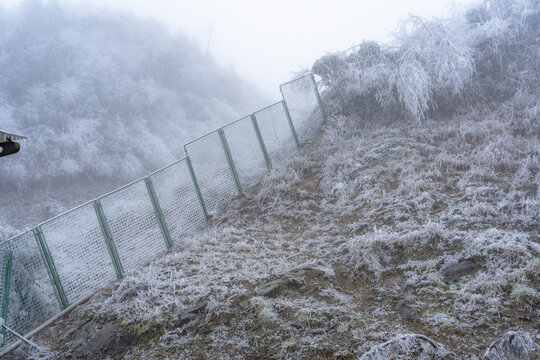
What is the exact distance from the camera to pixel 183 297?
526 centimetres

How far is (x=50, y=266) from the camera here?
21.6 feet

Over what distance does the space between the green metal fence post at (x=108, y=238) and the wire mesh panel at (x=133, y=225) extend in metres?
0.06

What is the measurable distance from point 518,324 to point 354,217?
3.75 metres

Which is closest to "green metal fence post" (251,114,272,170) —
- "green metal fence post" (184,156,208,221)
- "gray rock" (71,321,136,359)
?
"green metal fence post" (184,156,208,221)

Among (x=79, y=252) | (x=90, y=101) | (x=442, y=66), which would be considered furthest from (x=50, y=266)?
(x=90, y=101)

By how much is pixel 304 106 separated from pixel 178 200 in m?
5.00

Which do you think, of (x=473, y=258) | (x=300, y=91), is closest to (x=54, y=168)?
(x=300, y=91)

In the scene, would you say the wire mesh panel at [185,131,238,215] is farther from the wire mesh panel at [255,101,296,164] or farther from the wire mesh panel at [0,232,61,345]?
the wire mesh panel at [0,232,61,345]

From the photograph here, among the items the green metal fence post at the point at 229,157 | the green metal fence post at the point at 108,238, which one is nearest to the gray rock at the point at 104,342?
the green metal fence post at the point at 108,238

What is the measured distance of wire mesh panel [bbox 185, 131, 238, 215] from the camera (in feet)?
29.9

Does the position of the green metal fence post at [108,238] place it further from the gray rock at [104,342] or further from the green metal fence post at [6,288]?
the gray rock at [104,342]

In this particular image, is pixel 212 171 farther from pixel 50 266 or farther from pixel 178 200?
pixel 50 266

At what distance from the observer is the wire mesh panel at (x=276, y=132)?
34.6 ft

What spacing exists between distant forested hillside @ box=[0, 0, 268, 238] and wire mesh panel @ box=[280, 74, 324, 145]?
8.51 metres
